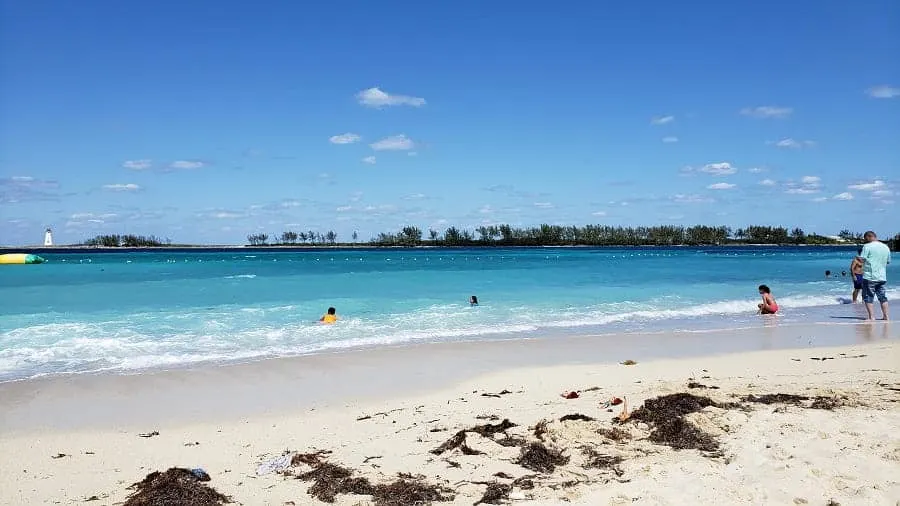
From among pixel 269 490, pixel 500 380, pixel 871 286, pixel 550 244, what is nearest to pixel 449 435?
pixel 269 490

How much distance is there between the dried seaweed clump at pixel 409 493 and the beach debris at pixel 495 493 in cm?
25

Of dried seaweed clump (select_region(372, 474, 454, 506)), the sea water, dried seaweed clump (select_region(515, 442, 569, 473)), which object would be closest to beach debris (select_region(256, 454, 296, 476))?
dried seaweed clump (select_region(372, 474, 454, 506))

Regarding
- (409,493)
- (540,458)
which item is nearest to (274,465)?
(409,493)

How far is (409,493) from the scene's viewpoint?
4.48 metres

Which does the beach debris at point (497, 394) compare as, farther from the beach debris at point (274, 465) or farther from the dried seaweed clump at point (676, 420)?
the beach debris at point (274, 465)

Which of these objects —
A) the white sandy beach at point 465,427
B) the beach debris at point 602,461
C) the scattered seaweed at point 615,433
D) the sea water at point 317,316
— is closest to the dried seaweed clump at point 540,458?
the white sandy beach at point 465,427

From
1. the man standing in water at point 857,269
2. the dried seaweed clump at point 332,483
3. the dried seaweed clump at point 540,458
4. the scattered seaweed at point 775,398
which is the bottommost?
the dried seaweed clump at point 332,483

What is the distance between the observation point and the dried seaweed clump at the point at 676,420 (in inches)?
207

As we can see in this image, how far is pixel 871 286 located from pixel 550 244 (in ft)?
524

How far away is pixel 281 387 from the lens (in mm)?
8680

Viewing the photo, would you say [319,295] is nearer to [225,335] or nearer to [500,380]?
[225,335]

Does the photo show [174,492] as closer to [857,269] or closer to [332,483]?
[332,483]

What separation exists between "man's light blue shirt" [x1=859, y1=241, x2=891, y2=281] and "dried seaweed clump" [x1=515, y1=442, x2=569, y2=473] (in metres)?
13.1

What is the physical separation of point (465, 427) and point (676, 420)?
6.90ft
